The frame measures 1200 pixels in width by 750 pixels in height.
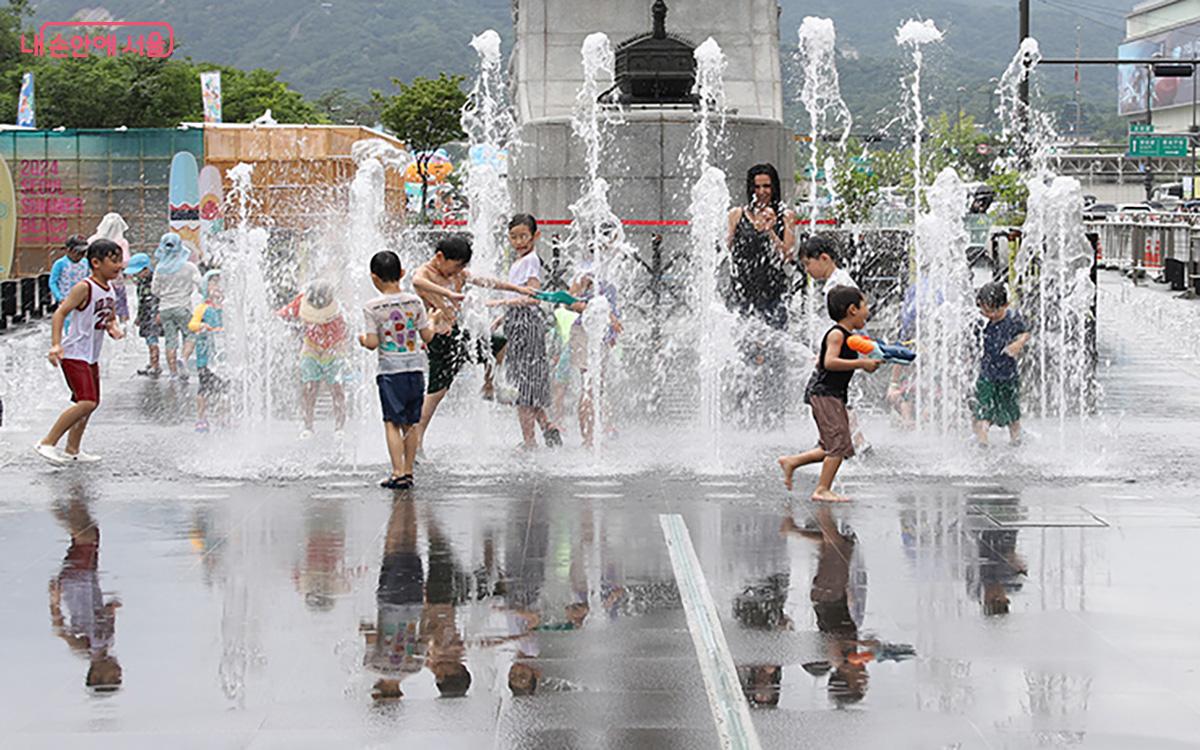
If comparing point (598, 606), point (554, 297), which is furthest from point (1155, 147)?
point (598, 606)

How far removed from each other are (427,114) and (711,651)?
58833 mm

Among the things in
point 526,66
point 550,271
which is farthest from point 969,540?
point 526,66

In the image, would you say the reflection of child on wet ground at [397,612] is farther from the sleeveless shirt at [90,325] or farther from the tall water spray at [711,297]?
Result: the tall water spray at [711,297]

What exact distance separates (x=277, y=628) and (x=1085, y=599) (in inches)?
126

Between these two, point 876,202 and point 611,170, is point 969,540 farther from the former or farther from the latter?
point 876,202

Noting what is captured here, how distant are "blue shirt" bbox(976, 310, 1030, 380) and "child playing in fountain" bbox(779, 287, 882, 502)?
2538 millimetres

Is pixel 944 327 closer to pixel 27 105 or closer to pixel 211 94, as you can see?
pixel 211 94

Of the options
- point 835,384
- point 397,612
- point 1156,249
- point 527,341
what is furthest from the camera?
point 1156,249

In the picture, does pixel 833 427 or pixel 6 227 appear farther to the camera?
pixel 6 227

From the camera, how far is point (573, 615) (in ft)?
22.7

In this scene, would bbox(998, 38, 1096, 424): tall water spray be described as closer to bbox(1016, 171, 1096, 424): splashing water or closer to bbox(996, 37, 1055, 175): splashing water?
bbox(1016, 171, 1096, 424): splashing water

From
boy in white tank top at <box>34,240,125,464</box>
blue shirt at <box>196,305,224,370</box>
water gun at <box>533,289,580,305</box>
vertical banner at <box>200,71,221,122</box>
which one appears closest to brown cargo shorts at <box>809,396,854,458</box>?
water gun at <box>533,289,580,305</box>

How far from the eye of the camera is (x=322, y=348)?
12.7 m

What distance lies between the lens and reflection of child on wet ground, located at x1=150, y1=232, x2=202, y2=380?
631 inches
